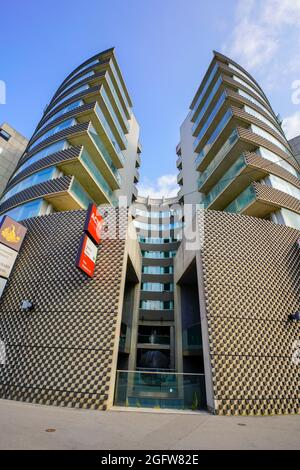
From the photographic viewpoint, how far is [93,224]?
950cm

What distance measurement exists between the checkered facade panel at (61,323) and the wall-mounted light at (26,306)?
16 cm

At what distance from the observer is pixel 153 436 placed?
3.88 meters

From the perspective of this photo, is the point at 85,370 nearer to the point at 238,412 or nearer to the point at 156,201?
the point at 238,412

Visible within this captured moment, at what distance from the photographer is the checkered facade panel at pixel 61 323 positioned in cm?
709

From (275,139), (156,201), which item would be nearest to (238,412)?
(275,139)

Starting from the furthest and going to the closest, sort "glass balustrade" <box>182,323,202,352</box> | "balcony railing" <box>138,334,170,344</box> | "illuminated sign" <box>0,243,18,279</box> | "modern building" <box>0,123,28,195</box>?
"balcony railing" <box>138,334,170,344</box>
"modern building" <box>0,123,28,195</box>
"glass balustrade" <box>182,323,202,352</box>
"illuminated sign" <box>0,243,18,279</box>

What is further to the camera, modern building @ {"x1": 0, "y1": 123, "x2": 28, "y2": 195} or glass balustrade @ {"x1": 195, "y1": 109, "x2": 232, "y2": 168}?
modern building @ {"x1": 0, "y1": 123, "x2": 28, "y2": 195}

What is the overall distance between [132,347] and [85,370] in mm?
7151

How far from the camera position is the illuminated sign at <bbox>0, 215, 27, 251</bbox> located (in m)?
9.98

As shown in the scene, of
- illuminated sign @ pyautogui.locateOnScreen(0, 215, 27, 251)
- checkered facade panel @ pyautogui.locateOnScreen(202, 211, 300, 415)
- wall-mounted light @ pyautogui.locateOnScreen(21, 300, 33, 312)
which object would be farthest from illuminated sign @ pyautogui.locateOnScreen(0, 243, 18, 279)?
checkered facade panel @ pyautogui.locateOnScreen(202, 211, 300, 415)

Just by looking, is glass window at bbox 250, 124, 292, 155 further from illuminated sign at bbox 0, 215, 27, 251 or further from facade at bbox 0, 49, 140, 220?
illuminated sign at bbox 0, 215, 27, 251

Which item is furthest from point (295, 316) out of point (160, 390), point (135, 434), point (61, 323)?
point (61, 323)

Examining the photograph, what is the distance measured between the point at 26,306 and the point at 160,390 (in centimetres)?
626

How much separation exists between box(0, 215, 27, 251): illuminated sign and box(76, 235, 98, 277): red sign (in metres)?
4.43
